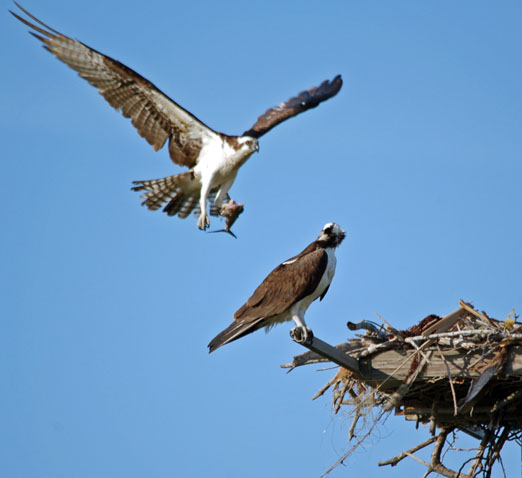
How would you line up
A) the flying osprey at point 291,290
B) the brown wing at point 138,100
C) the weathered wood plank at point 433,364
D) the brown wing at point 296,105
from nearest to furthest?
the weathered wood plank at point 433,364
the flying osprey at point 291,290
the brown wing at point 138,100
the brown wing at point 296,105

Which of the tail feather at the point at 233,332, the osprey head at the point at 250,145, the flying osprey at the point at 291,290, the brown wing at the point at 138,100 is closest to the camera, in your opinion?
the tail feather at the point at 233,332

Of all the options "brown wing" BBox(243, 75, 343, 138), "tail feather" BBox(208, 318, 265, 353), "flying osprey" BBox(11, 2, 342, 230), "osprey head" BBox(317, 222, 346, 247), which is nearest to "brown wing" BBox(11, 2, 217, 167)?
"flying osprey" BBox(11, 2, 342, 230)

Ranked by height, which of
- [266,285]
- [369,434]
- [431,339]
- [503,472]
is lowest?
[503,472]

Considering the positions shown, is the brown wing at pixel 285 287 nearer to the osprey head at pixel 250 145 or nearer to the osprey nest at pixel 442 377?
the osprey nest at pixel 442 377

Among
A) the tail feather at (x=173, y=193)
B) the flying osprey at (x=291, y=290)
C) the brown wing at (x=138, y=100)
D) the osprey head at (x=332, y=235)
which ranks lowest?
the flying osprey at (x=291, y=290)

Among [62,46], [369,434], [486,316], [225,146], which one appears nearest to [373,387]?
[369,434]

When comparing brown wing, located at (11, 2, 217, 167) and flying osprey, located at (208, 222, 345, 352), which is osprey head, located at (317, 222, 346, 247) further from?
brown wing, located at (11, 2, 217, 167)

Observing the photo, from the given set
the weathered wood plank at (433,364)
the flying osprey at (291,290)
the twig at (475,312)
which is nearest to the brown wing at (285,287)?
the flying osprey at (291,290)

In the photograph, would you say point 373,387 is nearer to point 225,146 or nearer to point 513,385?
point 513,385

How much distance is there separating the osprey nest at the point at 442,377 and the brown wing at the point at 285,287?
1.53 ft

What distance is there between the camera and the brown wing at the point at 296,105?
35.9ft

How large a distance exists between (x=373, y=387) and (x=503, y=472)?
1.11 metres

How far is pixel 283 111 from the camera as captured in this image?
11383mm

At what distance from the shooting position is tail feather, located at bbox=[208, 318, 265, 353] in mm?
6277
